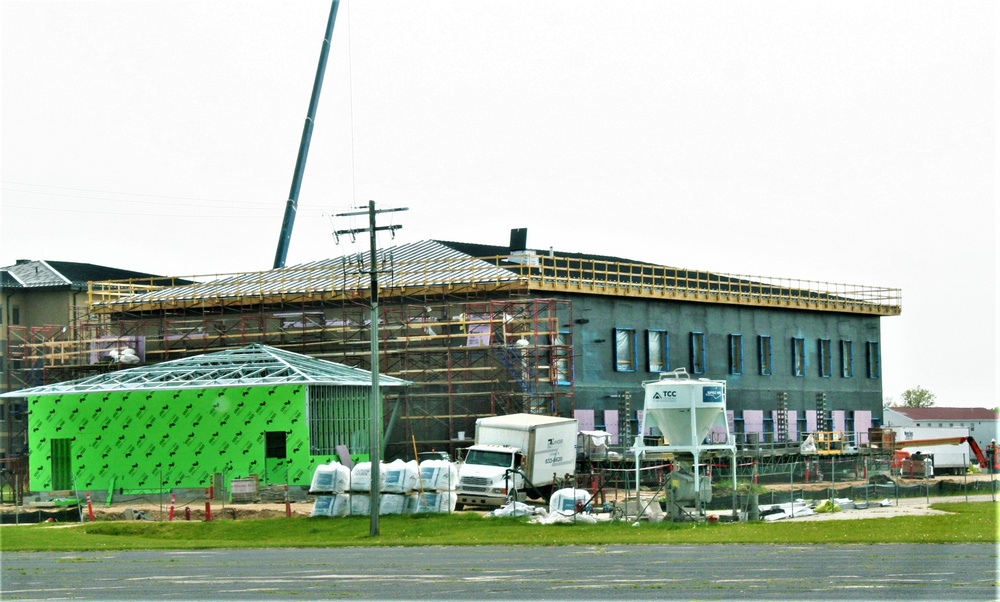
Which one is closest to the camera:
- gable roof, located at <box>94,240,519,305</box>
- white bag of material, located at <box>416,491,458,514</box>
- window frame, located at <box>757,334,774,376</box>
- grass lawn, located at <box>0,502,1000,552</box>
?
grass lawn, located at <box>0,502,1000,552</box>

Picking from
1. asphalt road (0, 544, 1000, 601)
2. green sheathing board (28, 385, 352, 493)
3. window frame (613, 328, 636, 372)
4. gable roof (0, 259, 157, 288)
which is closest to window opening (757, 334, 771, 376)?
window frame (613, 328, 636, 372)

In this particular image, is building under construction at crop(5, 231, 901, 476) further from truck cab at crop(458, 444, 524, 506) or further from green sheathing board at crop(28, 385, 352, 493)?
truck cab at crop(458, 444, 524, 506)

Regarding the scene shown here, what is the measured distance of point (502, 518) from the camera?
136 ft

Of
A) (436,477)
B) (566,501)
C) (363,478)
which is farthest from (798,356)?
(566,501)

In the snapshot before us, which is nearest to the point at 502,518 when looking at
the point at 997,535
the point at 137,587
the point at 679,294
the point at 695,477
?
the point at 695,477

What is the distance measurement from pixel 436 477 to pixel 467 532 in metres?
5.61

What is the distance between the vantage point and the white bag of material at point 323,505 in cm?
4400

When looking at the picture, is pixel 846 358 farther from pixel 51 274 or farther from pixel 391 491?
pixel 51 274

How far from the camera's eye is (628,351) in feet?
215

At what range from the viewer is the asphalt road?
71.2 feet

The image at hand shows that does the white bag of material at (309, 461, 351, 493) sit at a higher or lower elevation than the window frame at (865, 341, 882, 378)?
lower

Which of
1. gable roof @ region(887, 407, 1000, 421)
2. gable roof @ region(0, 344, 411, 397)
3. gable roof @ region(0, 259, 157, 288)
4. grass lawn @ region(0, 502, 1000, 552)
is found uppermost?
gable roof @ region(0, 259, 157, 288)

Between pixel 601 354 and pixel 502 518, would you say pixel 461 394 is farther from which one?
pixel 502 518

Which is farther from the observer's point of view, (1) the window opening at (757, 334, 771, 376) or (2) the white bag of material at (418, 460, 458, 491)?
(1) the window opening at (757, 334, 771, 376)
